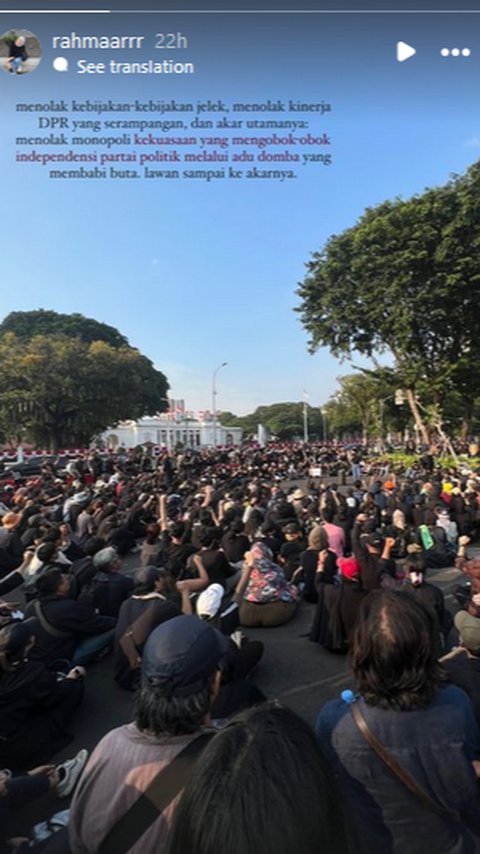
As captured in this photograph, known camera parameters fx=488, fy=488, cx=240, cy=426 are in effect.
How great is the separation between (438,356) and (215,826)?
28694 mm

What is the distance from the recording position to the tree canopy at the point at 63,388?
31.0 meters

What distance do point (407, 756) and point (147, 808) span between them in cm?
82

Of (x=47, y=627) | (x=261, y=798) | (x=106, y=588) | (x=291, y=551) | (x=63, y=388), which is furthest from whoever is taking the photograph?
(x=63, y=388)

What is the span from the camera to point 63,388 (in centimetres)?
3177

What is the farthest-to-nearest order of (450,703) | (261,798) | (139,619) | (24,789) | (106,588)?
(106,588), (139,619), (24,789), (450,703), (261,798)

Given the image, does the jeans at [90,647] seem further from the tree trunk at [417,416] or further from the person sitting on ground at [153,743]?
the tree trunk at [417,416]

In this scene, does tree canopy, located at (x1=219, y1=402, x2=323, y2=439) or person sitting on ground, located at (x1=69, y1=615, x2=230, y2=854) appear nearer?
person sitting on ground, located at (x1=69, y1=615, x2=230, y2=854)

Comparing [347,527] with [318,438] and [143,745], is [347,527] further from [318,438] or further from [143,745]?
[318,438]

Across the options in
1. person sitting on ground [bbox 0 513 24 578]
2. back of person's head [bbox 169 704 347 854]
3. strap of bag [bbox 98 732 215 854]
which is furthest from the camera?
person sitting on ground [bbox 0 513 24 578]

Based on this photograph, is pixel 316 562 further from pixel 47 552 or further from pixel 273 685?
pixel 47 552

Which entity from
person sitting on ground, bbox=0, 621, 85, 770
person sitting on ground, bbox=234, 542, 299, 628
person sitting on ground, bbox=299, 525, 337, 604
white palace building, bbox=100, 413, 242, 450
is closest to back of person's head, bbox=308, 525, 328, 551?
person sitting on ground, bbox=299, 525, 337, 604

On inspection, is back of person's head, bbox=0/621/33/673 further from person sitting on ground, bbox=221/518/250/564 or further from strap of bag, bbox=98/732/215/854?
person sitting on ground, bbox=221/518/250/564

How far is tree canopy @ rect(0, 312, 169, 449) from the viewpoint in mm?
31047

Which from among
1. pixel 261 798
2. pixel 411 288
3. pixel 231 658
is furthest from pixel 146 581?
pixel 411 288
